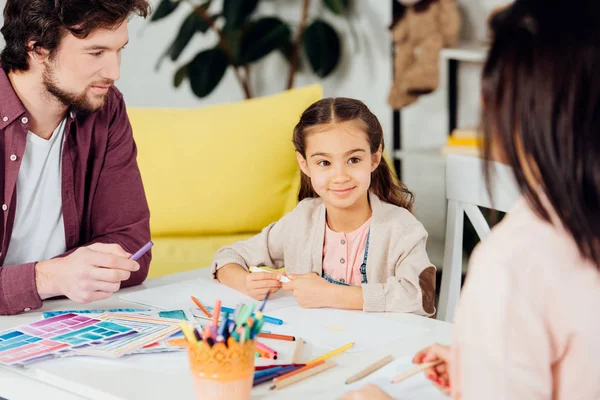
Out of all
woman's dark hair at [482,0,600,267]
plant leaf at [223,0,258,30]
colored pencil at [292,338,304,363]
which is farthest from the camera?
plant leaf at [223,0,258,30]

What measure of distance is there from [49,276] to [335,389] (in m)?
0.63

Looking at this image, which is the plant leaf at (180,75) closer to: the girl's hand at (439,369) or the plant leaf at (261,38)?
the plant leaf at (261,38)

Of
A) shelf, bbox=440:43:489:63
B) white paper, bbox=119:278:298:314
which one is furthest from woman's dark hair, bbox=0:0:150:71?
shelf, bbox=440:43:489:63

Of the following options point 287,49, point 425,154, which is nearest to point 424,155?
point 425,154

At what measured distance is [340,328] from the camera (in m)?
1.36

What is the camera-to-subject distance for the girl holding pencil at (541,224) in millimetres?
707

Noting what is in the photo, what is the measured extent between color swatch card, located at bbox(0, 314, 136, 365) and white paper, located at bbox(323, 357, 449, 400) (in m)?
0.39

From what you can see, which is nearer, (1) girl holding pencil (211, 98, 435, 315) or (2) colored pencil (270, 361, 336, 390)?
(2) colored pencil (270, 361, 336, 390)

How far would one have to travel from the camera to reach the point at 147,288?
1.64 metres

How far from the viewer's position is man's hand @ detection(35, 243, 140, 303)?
143 centimetres

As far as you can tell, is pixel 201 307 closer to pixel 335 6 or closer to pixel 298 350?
pixel 298 350

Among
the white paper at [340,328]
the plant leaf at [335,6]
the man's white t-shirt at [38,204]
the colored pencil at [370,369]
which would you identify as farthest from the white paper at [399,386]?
the plant leaf at [335,6]

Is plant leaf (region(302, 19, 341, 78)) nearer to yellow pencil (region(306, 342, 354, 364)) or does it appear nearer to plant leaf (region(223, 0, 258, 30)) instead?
plant leaf (region(223, 0, 258, 30))

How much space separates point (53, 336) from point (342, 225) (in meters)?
0.66
